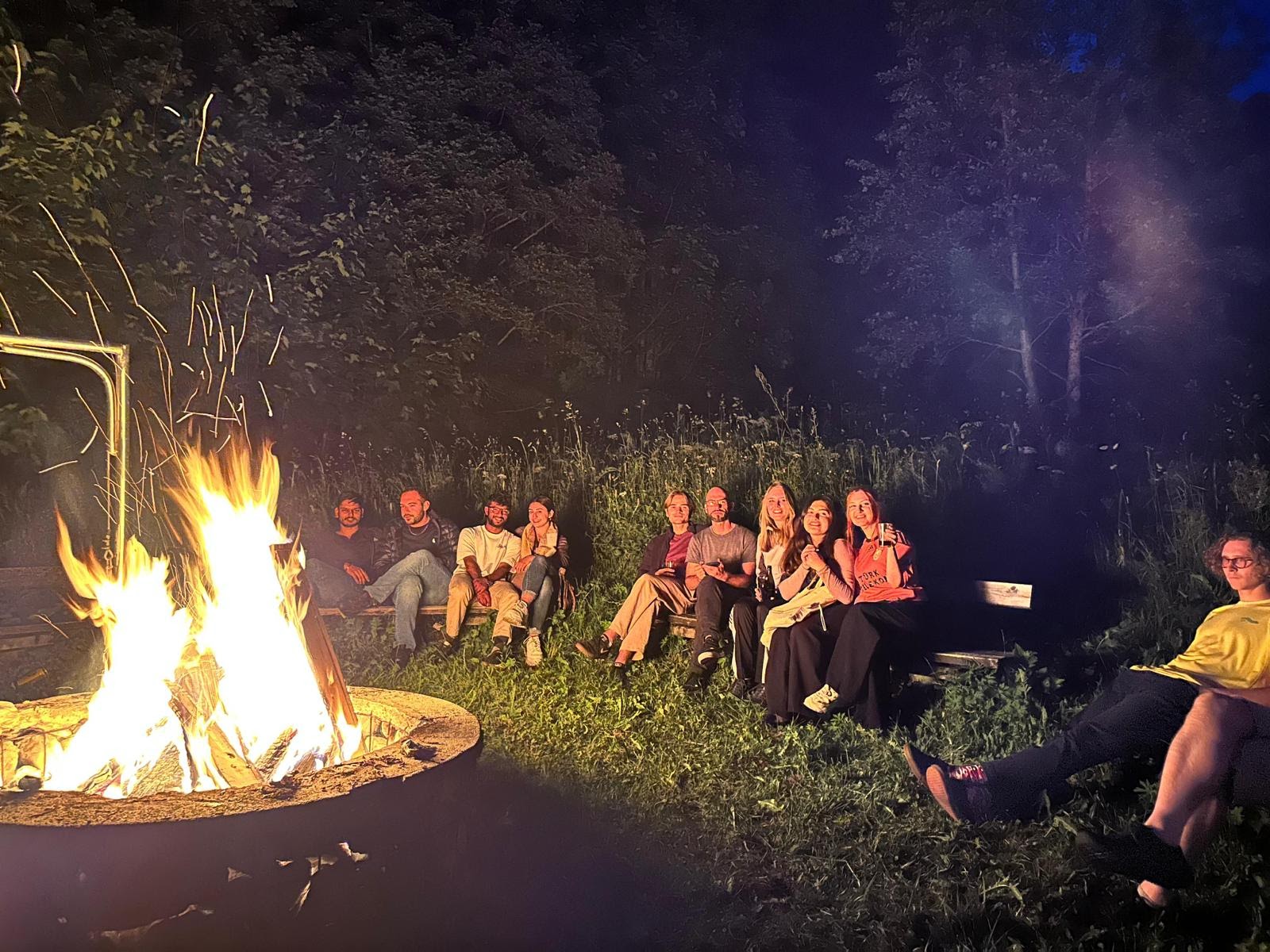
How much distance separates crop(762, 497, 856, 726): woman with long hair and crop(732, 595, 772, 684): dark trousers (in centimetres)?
16

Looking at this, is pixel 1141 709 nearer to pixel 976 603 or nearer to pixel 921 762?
pixel 921 762

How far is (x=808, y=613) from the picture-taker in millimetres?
5418

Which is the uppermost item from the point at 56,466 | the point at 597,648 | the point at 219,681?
the point at 56,466

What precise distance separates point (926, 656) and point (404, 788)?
9.46 ft

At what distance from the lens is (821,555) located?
18.5 ft

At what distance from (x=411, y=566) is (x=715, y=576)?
7.82ft


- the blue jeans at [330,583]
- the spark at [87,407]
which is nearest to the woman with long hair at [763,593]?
the blue jeans at [330,583]

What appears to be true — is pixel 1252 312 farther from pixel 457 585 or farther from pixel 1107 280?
pixel 457 585

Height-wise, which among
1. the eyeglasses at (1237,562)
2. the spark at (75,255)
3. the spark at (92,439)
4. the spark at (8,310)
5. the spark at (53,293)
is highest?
the spark at (75,255)

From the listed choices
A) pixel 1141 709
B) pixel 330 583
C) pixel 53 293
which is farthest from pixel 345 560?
pixel 1141 709

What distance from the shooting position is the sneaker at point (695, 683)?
19.3 feet

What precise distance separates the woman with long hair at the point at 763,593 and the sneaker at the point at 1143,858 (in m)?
2.31

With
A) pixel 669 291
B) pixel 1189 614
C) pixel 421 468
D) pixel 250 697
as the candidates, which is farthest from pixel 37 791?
pixel 669 291

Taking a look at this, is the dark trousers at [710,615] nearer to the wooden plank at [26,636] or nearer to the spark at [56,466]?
the wooden plank at [26,636]
